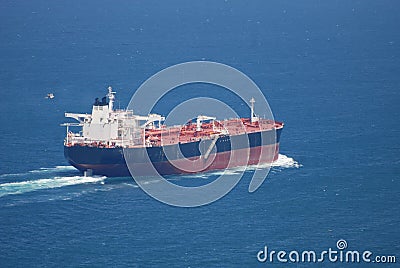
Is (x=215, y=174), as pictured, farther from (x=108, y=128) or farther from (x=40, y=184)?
(x=40, y=184)

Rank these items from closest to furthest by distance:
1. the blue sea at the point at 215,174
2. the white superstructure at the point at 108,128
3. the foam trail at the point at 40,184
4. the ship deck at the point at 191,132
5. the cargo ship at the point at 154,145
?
the blue sea at the point at 215,174 → the foam trail at the point at 40,184 → the cargo ship at the point at 154,145 → the ship deck at the point at 191,132 → the white superstructure at the point at 108,128

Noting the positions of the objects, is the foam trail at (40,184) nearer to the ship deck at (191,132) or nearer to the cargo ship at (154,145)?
the cargo ship at (154,145)

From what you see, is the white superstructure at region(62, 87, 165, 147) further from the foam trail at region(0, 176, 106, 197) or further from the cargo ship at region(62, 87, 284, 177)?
the foam trail at region(0, 176, 106, 197)

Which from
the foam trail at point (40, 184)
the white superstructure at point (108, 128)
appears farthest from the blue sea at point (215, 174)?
the white superstructure at point (108, 128)

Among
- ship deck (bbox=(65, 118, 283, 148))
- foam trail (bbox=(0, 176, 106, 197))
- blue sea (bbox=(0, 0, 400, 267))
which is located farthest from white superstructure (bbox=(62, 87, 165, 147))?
foam trail (bbox=(0, 176, 106, 197))

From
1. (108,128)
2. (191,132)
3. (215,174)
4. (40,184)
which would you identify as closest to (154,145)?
(108,128)

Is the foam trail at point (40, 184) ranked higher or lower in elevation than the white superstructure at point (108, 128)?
lower

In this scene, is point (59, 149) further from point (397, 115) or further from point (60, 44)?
point (60, 44)
